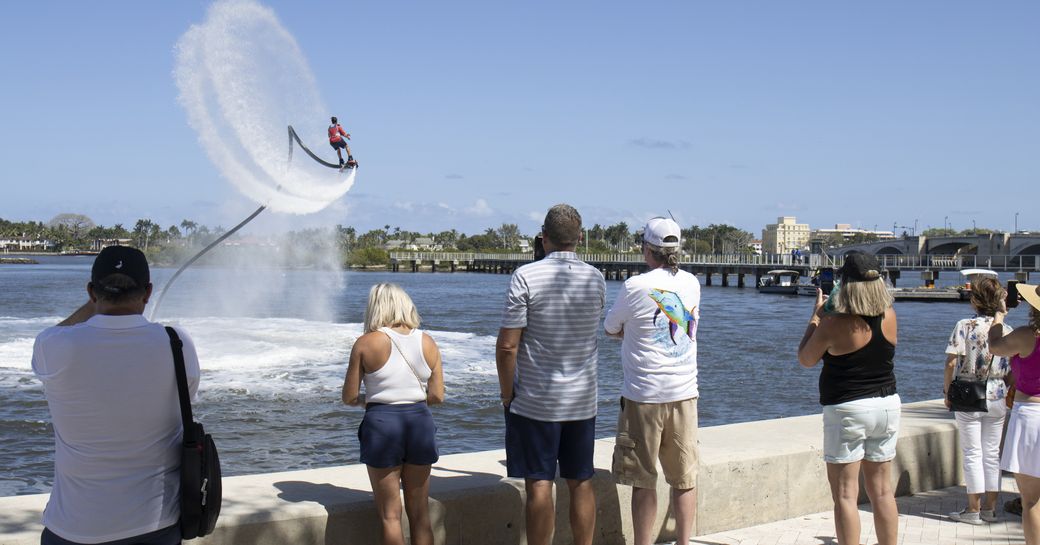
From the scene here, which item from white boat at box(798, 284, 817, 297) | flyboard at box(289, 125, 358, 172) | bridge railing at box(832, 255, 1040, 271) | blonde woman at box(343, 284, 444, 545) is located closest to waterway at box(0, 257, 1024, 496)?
flyboard at box(289, 125, 358, 172)

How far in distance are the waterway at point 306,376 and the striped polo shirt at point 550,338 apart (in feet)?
32.0

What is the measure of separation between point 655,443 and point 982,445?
3.23 meters

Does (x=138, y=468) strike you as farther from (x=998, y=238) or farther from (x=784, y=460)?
(x=998, y=238)

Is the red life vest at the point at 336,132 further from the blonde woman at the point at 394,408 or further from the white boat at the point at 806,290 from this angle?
the white boat at the point at 806,290

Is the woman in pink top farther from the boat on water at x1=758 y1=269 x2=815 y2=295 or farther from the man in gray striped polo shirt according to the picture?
the boat on water at x1=758 y1=269 x2=815 y2=295

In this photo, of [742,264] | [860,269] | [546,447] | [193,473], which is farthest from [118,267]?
[742,264]

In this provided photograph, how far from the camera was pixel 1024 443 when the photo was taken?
5.63m

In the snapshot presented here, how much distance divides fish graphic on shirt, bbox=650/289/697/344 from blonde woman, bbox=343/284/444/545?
1.38 meters

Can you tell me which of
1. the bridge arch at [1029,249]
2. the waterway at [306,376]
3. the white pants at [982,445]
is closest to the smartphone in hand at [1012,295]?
the white pants at [982,445]

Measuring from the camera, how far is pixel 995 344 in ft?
19.0

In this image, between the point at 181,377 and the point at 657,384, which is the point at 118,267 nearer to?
the point at 181,377

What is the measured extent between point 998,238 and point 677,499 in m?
191

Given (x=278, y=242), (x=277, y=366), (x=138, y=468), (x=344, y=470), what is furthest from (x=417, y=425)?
(x=278, y=242)

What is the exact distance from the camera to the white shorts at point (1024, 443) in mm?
5578
